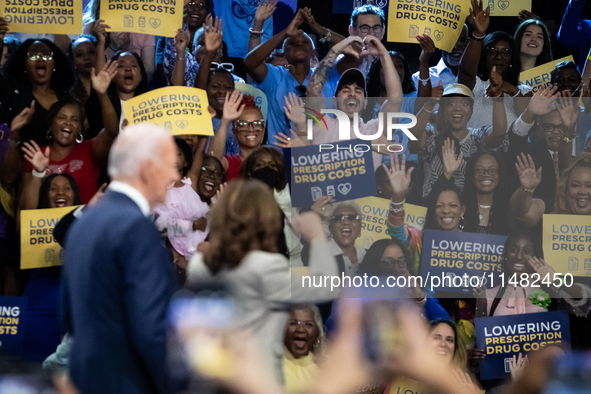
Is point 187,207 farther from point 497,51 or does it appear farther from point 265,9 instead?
point 497,51

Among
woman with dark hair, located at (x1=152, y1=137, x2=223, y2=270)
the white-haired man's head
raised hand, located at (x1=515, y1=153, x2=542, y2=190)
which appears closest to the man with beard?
raised hand, located at (x1=515, y1=153, x2=542, y2=190)

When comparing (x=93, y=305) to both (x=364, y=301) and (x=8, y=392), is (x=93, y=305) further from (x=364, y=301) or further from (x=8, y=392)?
(x=364, y=301)

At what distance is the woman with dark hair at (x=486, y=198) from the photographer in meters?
4.59

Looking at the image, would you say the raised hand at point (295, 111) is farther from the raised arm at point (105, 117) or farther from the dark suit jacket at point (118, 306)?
the dark suit jacket at point (118, 306)

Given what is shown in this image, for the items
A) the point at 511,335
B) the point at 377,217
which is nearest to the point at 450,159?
the point at 377,217

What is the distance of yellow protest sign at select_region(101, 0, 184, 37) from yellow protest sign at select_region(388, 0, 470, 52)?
158 cm

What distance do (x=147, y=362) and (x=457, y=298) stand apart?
2862 mm

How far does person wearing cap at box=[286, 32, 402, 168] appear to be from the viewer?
185 inches

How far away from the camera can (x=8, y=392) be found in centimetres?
221

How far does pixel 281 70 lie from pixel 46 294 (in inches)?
88.1

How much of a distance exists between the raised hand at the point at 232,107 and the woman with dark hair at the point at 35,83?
3.42 ft

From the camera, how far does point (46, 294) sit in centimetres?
424

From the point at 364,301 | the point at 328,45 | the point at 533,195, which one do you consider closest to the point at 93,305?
the point at 364,301

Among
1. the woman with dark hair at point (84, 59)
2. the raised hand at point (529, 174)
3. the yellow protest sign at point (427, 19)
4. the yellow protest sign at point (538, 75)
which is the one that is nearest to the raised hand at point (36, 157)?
the woman with dark hair at point (84, 59)
